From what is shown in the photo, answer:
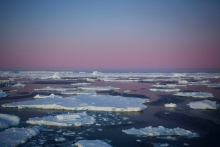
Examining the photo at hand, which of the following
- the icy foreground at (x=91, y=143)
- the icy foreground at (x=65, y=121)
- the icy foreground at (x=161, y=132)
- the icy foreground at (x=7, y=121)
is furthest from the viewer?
the icy foreground at (x=65, y=121)

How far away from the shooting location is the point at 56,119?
1162cm

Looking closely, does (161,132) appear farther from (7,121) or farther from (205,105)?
(7,121)

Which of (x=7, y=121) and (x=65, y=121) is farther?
(x=65, y=121)

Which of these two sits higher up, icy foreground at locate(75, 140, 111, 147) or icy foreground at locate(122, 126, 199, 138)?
icy foreground at locate(122, 126, 199, 138)

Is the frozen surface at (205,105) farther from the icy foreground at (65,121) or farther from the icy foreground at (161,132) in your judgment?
the icy foreground at (65,121)

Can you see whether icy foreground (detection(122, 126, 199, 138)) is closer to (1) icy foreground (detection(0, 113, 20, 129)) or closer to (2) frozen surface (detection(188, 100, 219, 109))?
(1) icy foreground (detection(0, 113, 20, 129))

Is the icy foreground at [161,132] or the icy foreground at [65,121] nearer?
the icy foreground at [161,132]

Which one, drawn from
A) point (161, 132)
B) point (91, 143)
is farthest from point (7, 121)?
point (161, 132)

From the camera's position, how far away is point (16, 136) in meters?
8.91

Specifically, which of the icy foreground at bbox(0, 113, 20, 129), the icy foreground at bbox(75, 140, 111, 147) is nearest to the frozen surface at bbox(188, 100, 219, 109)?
the icy foreground at bbox(75, 140, 111, 147)

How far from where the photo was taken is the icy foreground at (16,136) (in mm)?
8220

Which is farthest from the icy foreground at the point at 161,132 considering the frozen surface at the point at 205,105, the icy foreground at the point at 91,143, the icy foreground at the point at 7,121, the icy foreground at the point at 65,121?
A: the frozen surface at the point at 205,105

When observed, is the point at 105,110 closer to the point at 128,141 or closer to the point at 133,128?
the point at 133,128

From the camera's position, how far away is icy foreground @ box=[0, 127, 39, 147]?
8220 millimetres
